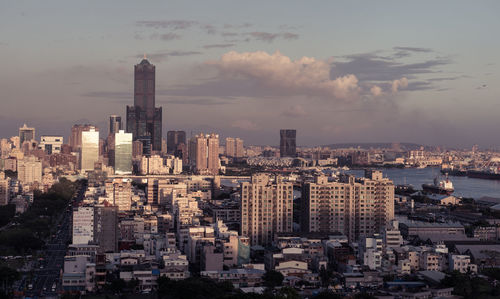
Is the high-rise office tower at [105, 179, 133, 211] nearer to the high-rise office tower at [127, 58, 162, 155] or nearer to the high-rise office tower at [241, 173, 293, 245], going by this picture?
the high-rise office tower at [241, 173, 293, 245]

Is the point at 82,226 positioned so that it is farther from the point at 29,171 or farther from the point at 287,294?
the point at 29,171

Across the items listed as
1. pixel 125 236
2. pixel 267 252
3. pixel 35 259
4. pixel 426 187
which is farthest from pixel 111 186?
pixel 426 187

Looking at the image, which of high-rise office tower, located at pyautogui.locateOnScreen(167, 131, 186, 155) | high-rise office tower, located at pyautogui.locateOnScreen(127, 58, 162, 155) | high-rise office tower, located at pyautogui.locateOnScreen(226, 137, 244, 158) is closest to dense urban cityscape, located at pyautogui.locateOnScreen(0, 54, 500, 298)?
high-rise office tower, located at pyautogui.locateOnScreen(127, 58, 162, 155)

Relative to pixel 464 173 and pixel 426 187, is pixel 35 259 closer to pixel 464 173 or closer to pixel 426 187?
pixel 426 187

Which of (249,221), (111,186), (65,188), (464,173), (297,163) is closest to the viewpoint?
(249,221)

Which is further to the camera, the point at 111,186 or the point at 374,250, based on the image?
the point at 111,186

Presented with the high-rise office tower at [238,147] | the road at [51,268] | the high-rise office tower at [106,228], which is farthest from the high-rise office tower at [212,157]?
the high-rise office tower at [106,228]

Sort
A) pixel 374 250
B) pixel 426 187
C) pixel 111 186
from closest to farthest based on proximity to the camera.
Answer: pixel 374 250, pixel 111 186, pixel 426 187

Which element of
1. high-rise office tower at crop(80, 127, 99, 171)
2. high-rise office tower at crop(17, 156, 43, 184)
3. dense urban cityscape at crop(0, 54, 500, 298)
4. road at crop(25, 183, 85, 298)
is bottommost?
road at crop(25, 183, 85, 298)
